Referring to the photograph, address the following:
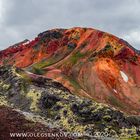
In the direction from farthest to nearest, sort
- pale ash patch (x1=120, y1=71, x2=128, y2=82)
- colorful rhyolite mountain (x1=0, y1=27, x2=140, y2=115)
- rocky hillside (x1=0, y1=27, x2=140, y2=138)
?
pale ash patch (x1=120, y1=71, x2=128, y2=82) < colorful rhyolite mountain (x1=0, y1=27, x2=140, y2=115) < rocky hillside (x1=0, y1=27, x2=140, y2=138)

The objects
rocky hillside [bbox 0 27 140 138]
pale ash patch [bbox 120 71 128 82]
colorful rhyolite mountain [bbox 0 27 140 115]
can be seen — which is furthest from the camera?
pale ash patch [bbox 120 71 128 82]

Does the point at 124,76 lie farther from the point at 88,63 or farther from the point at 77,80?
the point at 77,80

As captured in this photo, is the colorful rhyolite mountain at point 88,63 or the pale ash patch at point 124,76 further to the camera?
the pale ash patch at point 124,76

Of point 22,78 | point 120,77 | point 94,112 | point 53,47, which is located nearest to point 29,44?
point 53,47

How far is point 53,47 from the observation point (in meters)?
182

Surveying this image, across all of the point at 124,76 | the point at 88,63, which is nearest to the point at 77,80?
the point at 88,63

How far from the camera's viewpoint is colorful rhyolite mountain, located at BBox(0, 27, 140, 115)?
142125mm

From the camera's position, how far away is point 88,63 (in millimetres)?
159125

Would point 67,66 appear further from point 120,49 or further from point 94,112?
point 94,112

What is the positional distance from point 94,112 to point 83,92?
87047 mm

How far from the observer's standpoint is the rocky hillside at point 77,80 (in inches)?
1916

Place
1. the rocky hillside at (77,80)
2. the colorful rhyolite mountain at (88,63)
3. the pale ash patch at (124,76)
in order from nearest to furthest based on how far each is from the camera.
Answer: the rocky hillside at (77,80)
the colorful rhyolite mountain at (88,63)
the pale ash patch at (124,76)

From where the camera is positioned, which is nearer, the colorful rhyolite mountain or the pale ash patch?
the colorful rhyolite mountain

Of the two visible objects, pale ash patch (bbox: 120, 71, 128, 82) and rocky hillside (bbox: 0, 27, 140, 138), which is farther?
pale ash patch (bbox: 120, 71, 128, 82)
